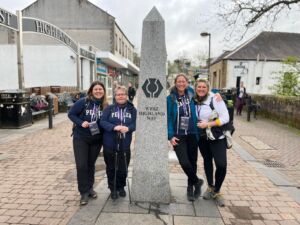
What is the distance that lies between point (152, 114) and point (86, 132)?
37.2 inches

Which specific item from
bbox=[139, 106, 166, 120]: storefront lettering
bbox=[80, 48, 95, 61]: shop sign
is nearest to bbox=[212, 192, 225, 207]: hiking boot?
bbox=[139, 106, 166, 120]: storefront lettering

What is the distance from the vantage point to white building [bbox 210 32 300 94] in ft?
116

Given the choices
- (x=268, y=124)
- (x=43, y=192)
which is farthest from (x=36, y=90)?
(x=43, y=192)

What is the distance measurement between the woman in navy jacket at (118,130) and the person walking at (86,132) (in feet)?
0.54

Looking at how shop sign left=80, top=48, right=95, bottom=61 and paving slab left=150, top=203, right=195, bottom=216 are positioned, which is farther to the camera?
shop sign left=80, top=48, right=95, bottom=61

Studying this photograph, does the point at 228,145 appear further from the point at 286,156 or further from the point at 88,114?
the point at 286,156

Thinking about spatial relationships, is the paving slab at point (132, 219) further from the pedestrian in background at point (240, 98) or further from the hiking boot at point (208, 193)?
the pedestrian in background at point (240, 98)

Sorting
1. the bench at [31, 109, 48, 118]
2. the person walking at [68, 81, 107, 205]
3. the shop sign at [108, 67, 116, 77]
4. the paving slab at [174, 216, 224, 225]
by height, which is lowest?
the paving slab at [174, 216, 224, 225]

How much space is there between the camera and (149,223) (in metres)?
Result: 3.50

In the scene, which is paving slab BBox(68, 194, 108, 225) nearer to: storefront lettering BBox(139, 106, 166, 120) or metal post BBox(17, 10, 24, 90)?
storefront lettering BBox(139, 106, 166, 120)

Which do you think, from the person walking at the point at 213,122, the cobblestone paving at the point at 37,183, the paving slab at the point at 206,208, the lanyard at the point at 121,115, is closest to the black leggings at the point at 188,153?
the person walking at the point at 213,122

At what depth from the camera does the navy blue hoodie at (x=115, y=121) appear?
13.0 feet

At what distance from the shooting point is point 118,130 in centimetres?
387

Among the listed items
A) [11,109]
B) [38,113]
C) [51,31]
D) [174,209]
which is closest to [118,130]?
[174,209]
